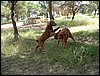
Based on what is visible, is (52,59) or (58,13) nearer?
(52,59)

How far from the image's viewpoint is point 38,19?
24578 millimetres

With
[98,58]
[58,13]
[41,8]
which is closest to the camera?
[98,58]

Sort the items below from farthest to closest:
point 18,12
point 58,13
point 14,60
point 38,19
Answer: point 58,13 < point 18,12 < point 38,19 < point 14,60

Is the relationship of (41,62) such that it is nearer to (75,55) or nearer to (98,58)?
(75,55)

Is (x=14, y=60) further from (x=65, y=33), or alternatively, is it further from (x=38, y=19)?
(x=38, y=19)

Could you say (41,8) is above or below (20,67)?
above

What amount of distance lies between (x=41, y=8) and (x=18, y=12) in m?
9.95

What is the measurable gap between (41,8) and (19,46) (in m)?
35.9

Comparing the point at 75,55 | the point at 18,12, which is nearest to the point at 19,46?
the point at 75,55

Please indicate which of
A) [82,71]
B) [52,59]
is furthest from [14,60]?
[82,71]

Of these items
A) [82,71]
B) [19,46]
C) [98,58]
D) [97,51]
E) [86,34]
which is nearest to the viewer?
[82,71]

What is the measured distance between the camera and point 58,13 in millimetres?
39844

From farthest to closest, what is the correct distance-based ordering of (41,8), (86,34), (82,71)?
(41,8) < (86,34) < (82,71)

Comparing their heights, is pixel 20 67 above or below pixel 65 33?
below
